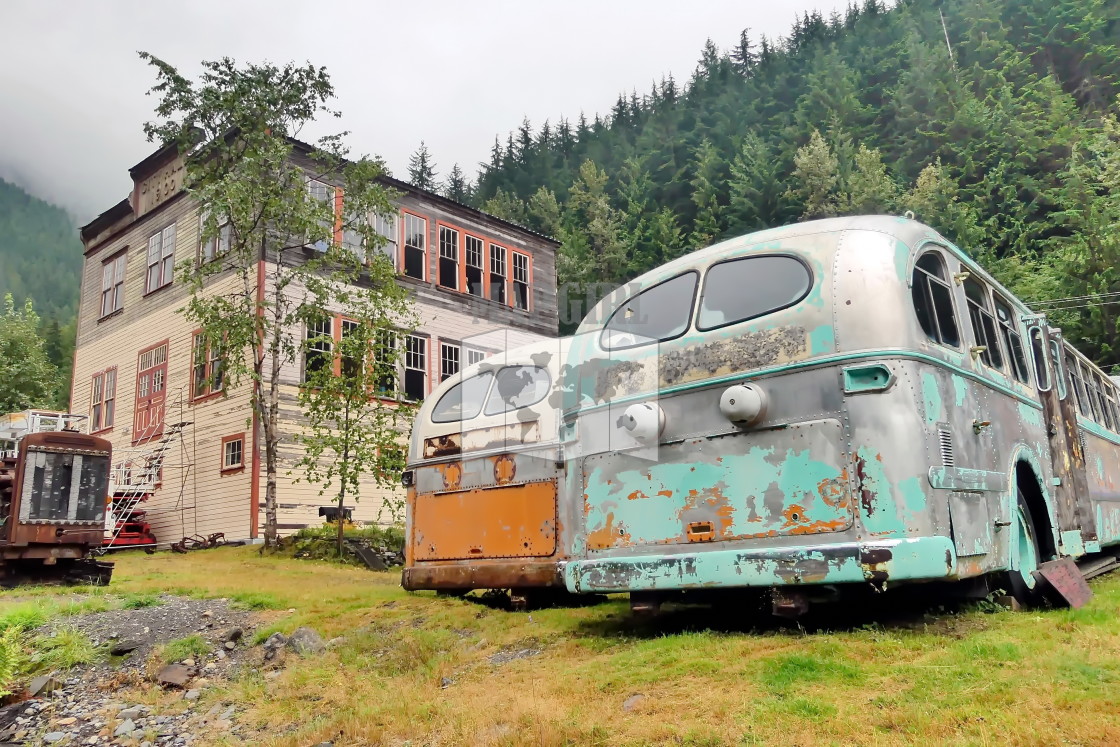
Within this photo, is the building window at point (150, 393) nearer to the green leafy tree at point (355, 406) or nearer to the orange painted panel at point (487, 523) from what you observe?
the green leafy tree at point (355, 406)

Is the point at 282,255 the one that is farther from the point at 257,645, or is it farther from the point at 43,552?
the point at 257,645

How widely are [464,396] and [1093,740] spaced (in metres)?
6.59

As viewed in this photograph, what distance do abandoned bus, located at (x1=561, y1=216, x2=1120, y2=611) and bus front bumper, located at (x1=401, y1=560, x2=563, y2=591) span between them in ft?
4.38

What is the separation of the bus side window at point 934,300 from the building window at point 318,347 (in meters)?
13.6

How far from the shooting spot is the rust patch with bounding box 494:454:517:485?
8306 millimetres

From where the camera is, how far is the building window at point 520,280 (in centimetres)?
2617

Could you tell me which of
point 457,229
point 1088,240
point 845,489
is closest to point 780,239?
point 845,489

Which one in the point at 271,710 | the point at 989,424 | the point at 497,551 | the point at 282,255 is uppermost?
the point at 282,255

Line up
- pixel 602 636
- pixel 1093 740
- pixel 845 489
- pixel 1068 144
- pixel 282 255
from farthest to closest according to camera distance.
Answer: pixel 1068 144 < pixel 282 255 < pixel 602 636 < pixel 845 489 < pixel 1093 740

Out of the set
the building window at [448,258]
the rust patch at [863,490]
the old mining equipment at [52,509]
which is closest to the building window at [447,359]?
the building window at [448,258]

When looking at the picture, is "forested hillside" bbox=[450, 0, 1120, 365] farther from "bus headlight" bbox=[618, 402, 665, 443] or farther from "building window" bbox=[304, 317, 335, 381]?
"bus headlight" bbox=[618, 402, 665, 443]

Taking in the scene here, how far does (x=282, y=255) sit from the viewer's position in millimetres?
19891

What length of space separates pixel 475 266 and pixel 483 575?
1762cm

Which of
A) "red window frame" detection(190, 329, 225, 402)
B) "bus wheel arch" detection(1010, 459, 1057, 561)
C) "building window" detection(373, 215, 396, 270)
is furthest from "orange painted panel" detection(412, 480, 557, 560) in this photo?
"building window" detection(373, 215, 396, 270)
